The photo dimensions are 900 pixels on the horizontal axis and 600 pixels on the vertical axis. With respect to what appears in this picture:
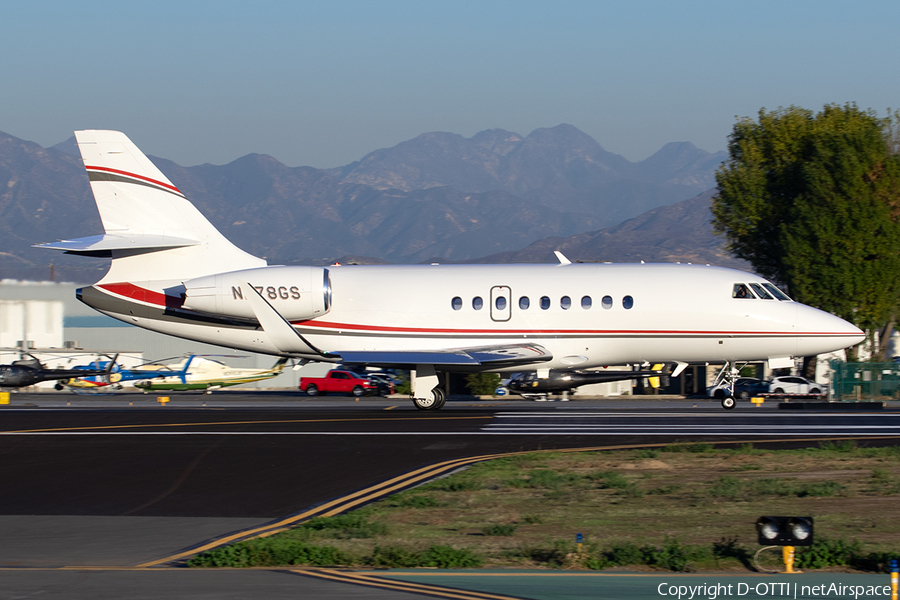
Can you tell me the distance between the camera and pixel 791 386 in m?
45.8

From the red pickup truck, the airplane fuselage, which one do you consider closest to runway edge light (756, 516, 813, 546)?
the airplane fuselage

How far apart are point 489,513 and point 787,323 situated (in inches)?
707

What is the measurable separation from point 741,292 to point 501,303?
710 centimetres

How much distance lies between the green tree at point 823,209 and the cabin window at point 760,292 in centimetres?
2202

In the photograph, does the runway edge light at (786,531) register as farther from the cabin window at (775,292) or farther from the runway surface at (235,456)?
the cabin window at (775,292)

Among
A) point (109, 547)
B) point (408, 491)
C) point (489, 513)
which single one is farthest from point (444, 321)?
point (109, 547)

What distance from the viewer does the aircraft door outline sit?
2734 centimetres

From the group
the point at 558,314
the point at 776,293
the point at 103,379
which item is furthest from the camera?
the point at 103,379

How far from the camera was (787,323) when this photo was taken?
88.0ft

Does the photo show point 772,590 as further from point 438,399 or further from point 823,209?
point 823,209

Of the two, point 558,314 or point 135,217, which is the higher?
point 135,217

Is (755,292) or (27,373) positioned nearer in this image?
(755,292)

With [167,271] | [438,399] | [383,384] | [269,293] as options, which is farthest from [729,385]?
[383,384]

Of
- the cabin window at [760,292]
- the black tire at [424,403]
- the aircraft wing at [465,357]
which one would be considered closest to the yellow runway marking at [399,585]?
the aircraft wing at [465,357]
